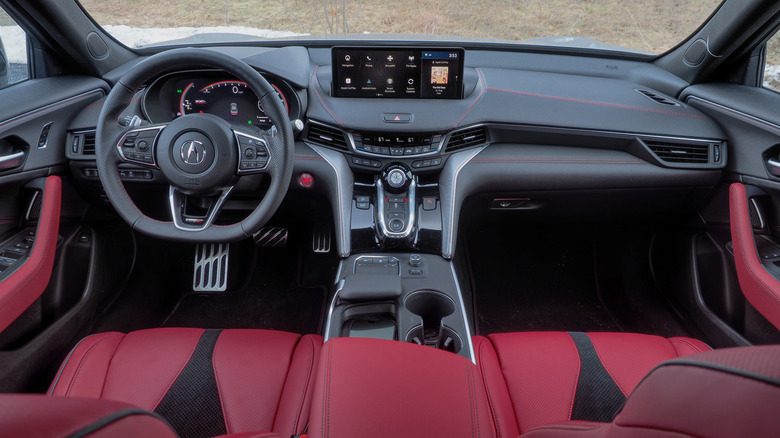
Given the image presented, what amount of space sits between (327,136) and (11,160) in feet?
3.84

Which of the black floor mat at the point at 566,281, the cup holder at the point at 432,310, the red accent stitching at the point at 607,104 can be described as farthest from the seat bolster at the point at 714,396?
the black floor mat at the point at 566,281

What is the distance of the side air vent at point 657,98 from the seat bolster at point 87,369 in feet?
7.61

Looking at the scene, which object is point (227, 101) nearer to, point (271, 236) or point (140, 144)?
point (140, 144)

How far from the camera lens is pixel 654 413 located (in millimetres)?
570

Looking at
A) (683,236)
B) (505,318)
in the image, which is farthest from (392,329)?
(683,236)

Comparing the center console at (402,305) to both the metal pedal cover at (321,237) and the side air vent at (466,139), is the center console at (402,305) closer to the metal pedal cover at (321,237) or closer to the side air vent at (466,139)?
the side air vent at (466,139)

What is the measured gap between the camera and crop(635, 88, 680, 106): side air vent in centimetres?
213

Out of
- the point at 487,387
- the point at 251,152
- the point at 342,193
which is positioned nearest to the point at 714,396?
the point at 487,387

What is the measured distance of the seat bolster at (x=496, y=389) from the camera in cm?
124

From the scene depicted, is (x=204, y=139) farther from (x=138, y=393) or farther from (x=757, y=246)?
(x=757, y=246)

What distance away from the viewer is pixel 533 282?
8.94 ft

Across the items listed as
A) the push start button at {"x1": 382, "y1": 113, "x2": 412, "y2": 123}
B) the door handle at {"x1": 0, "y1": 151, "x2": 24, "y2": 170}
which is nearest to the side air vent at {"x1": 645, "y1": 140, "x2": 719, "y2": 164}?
the push start button at {"x1": 382, "y1": 113, "x2": 412, "y2": 123}

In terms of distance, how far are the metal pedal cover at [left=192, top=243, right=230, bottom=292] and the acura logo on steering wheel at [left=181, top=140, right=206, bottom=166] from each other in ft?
3.04

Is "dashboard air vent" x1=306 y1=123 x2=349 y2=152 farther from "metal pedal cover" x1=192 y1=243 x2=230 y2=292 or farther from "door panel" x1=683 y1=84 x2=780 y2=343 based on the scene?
"door panel" x1=683 y1=84 x2=780 y2=343
